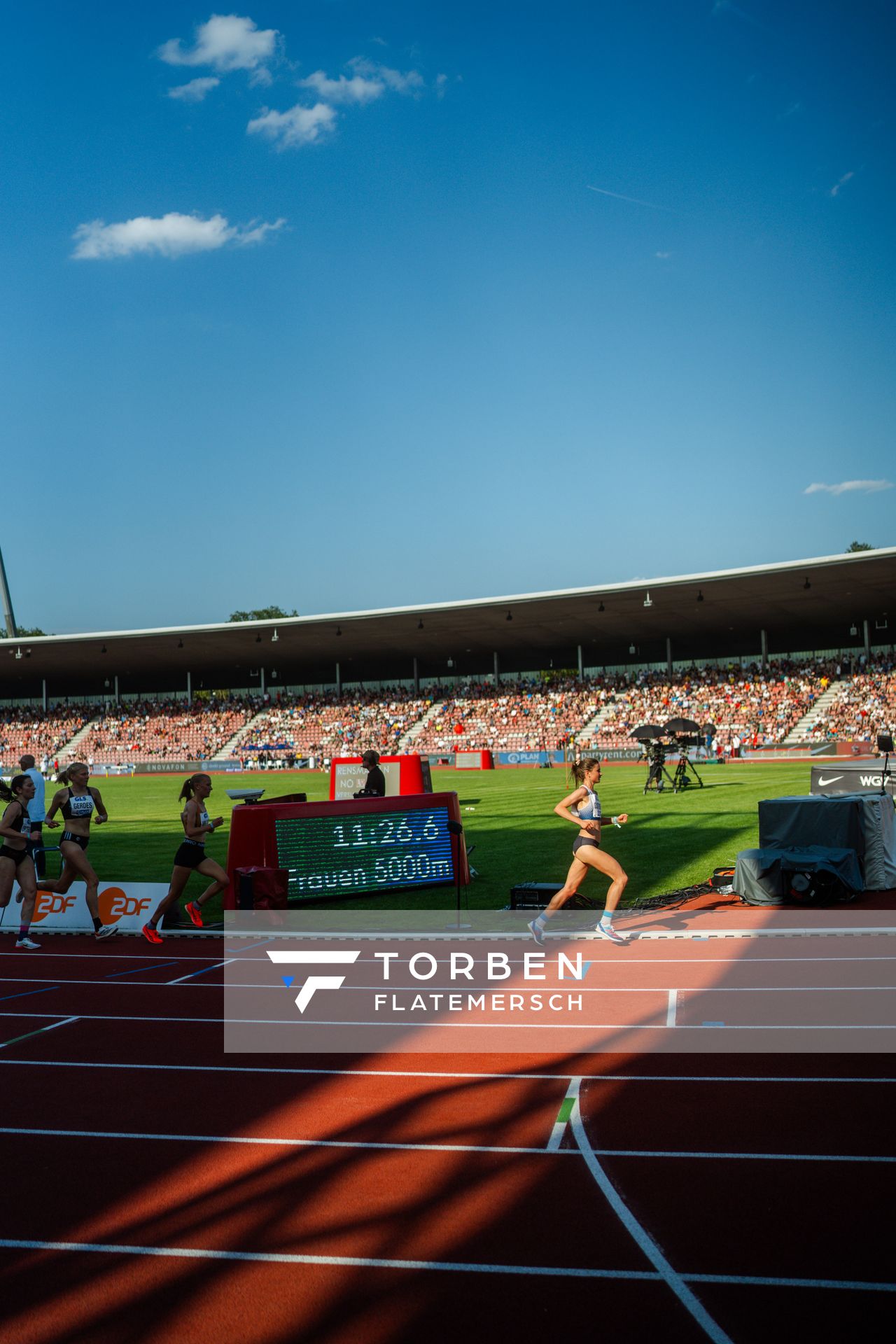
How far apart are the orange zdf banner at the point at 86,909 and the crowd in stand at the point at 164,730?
49.1 meters

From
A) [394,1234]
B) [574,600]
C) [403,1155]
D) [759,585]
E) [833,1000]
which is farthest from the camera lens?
[574,600]

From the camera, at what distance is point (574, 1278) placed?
4.09m

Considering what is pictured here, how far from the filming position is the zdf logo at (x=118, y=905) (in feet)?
39.8

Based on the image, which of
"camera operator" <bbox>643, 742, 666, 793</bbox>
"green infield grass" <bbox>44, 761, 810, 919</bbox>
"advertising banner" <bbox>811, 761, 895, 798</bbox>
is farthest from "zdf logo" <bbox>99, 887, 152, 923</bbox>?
"camera operator" <bbox>643, 742, 666, 793</bbox>

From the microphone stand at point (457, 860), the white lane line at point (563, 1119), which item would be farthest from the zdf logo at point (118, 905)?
the white lane line at point (563, 1119)

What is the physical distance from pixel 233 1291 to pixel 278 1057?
9.65 ft

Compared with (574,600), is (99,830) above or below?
below

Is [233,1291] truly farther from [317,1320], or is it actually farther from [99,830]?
[99,830]

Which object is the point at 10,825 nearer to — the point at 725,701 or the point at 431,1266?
the point at 431,1266

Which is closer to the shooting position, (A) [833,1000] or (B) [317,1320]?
(B) [317,1320]

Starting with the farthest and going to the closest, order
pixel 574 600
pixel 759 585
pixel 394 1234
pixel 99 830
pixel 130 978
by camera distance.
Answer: pixel 574 600
pixel 759 585
pixel 99 830
pixel 130 978
pixel 394 1234

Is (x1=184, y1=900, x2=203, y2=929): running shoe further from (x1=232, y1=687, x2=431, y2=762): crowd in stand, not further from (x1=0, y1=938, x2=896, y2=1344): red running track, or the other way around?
(x1=232, y1=687, x2=431, y2=762): crowd in stand

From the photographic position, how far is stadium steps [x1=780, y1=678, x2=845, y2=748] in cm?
4712

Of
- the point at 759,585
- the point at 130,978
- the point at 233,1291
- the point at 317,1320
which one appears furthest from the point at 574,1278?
the point at 759,585
